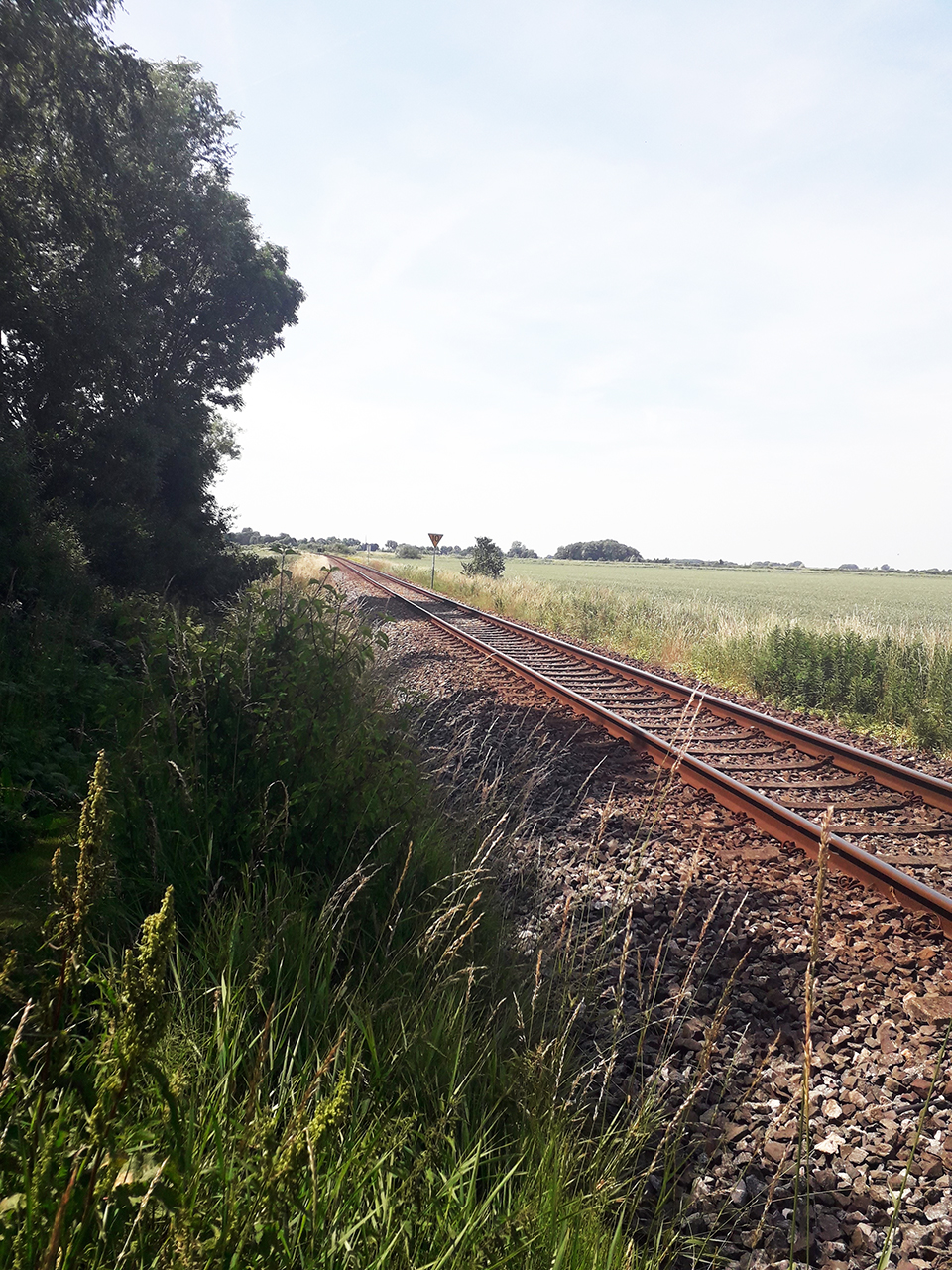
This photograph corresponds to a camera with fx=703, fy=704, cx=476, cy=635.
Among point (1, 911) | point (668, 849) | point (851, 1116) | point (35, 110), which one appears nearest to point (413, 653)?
point (668, 849)

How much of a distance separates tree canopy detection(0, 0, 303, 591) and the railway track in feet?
21.8

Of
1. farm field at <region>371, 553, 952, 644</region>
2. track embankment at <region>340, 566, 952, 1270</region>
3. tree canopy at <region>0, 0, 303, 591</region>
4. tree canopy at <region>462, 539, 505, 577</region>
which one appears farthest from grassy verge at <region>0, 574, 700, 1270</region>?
tree canopy at <region>462, 539, 505, 577</region>

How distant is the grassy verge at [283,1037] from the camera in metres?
1.22

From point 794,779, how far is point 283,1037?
5.61 meters

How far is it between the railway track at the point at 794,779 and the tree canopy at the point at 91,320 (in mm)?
6639

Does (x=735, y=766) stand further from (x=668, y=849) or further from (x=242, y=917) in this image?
(x=242, y=917)

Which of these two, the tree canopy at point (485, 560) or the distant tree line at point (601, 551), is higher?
the distant tree line at point (601, 551)

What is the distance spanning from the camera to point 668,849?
4969 mm

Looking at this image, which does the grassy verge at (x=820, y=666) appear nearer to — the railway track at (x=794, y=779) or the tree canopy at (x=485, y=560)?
the railway track at (x=794, y=779)

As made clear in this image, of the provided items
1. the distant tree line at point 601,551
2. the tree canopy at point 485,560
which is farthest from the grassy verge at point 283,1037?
the distant tree line at point 601,551

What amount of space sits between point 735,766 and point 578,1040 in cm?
441

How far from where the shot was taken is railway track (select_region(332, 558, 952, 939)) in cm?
471

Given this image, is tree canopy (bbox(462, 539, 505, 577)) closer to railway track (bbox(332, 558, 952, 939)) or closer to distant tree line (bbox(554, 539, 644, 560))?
railway track (bbox(332, 558, 952, 939))

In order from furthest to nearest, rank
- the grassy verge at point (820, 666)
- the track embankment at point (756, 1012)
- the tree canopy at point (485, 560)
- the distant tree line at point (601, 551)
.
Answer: the distant tree line at point (601, 551)
the tree canopy at point (485, 560)
the grassy verge at point (820, 666)
the track embankment at point (756, 1012)
